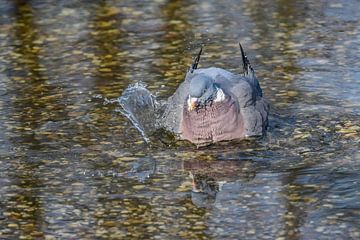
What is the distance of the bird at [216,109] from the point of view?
6484mm

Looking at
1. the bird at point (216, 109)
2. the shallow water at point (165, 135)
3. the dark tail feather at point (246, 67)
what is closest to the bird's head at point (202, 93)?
the bird at point (216, 109)

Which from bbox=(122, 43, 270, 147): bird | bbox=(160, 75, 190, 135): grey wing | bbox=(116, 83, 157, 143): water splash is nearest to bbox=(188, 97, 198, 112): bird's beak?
bbox=(122, 43, 270, 147): bird

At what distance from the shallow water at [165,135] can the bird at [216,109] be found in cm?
8

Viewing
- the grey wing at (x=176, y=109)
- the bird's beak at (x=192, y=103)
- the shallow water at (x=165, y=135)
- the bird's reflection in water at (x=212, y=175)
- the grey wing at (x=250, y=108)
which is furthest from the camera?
the grey wing at (x=176, y=109)

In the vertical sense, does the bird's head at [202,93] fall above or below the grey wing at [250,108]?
above

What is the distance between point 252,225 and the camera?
5.44m

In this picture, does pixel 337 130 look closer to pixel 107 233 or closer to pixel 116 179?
pixel 116 179

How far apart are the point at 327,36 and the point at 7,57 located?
97.8 inches

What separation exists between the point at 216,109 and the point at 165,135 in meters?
0.49

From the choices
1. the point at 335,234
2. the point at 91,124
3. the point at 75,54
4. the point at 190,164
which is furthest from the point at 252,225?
the point at 75,54

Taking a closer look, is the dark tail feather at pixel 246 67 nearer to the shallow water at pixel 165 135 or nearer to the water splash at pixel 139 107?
the shallow water at pixel 165 135

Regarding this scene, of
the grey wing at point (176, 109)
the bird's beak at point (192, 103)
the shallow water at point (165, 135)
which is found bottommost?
the shallow water at point (165, 135)

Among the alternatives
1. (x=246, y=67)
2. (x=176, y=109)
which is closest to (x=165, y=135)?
(x=176, y=109)

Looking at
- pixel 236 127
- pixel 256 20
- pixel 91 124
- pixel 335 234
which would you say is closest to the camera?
pixel 335 234
